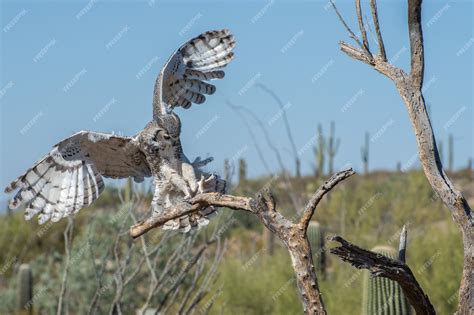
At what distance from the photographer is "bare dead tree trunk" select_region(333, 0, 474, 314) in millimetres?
4797

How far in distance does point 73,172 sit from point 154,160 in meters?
0.58

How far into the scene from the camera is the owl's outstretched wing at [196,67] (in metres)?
5.88

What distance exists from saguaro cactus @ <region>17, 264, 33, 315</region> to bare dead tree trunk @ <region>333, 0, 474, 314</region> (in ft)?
30.4

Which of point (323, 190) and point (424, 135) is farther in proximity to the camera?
point (424, 135)

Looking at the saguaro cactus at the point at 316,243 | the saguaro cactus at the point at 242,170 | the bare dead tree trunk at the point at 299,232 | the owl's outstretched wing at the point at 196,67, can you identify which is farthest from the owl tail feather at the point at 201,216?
the saguaro cactus at the point at 242,170

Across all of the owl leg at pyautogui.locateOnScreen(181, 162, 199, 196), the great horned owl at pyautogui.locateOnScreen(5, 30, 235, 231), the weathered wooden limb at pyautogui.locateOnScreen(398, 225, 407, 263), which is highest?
the great horned owl at pyautogui.locateOnScreen(5, 30, 235, 231)

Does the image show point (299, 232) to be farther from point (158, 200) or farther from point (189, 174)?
point (158, 200)

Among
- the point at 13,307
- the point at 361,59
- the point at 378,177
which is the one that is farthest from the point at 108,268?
the point at 378,177

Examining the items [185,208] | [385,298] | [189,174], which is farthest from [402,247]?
[385,298]

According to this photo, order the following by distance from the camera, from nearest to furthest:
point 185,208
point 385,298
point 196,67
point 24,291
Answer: point 185,208 < point 196,67 < point 385,298 < point 24,291

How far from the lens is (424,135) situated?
4.85 m

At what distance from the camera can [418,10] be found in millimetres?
4938

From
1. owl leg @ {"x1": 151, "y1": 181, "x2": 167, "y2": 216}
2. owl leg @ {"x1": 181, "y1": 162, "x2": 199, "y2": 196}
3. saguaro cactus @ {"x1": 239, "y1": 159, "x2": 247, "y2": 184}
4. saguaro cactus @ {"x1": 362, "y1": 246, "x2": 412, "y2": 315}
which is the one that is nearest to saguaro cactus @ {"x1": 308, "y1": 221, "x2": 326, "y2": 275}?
saguaro cactus @ {"x1": 362, "y1": 246, "x2": 412, "y2": 315}

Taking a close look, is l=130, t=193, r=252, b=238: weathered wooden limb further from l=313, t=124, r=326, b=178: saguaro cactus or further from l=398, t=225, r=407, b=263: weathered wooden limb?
l=313, t=124, r=326, b=178: saguaro cactus
